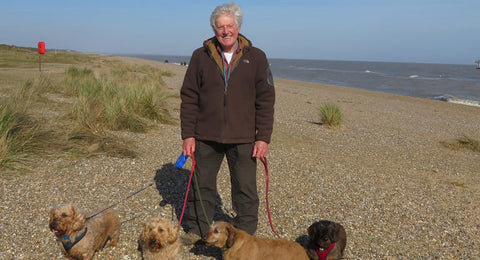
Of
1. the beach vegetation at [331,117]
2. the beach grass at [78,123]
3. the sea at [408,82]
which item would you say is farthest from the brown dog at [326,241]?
the sea at [408,82]

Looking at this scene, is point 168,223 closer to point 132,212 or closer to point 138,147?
point 132,212

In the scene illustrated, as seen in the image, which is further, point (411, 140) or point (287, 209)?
point (411, 140)

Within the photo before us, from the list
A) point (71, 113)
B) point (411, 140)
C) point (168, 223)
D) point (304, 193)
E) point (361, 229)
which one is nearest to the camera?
point (168, 223)

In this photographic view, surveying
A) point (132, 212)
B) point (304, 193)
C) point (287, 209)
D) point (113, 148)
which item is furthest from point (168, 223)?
point (113, 148)

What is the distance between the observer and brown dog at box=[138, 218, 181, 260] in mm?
3482

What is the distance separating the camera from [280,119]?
1384cm

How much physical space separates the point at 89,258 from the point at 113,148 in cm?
394

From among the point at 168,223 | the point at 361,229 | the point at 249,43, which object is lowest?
the point at 361,229

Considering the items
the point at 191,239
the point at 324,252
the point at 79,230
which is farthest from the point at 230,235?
the point at 79,230

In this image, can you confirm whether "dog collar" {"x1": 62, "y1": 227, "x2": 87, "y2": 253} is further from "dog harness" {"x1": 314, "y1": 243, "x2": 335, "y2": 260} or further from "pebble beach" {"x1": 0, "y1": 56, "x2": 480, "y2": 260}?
"dog harness" {"x1": 314, "y1": 243, "x2": 335, "y2": 260}

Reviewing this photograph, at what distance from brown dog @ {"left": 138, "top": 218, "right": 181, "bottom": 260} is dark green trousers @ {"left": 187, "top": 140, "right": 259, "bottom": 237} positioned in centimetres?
67

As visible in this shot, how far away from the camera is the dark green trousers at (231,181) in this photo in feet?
13.1

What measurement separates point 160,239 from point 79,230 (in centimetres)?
80

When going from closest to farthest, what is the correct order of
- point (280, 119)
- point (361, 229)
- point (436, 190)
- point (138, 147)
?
point (361, 229)
point (436, 190)
point (138, 147)
point (280, 119)
